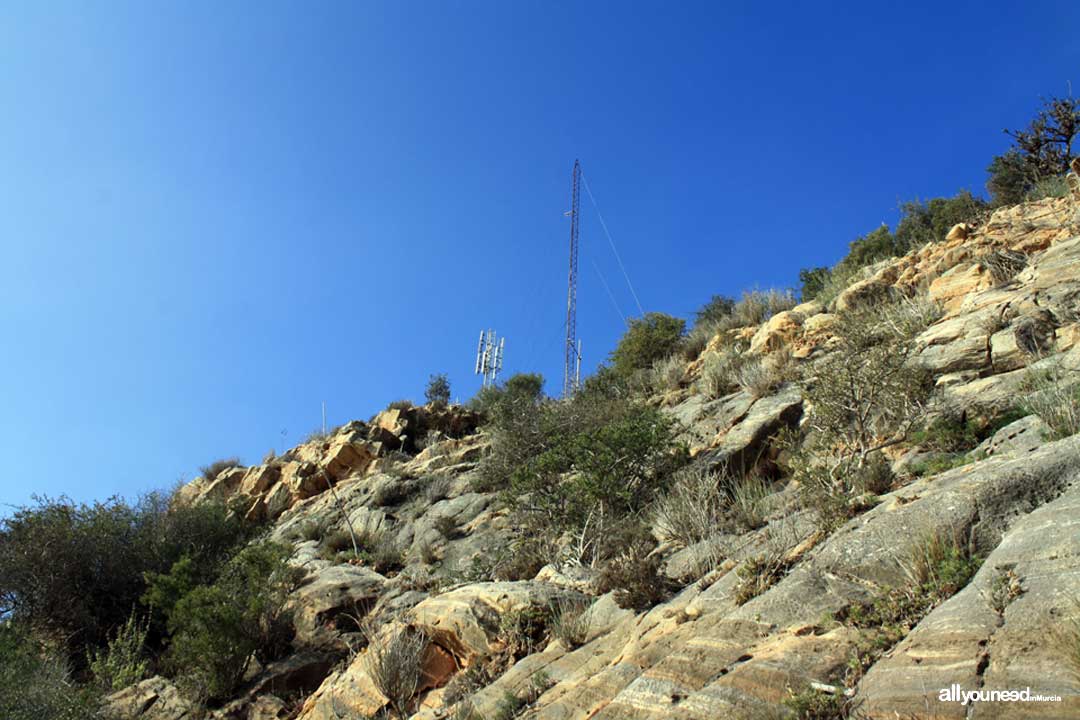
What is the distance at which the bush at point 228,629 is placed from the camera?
8.82m

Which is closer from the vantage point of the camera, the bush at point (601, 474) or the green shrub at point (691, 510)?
the green shrub at point (691, 510)

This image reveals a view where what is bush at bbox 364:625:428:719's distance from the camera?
698 centimetres

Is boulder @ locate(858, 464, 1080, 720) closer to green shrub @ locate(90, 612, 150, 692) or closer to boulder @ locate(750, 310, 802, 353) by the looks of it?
green shrub @ locate(90, 612, 150, 692)

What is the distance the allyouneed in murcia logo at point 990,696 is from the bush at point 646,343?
17.2m

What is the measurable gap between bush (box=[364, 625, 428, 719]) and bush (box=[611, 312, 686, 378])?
1417 cm

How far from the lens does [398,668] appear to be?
23.3 ft

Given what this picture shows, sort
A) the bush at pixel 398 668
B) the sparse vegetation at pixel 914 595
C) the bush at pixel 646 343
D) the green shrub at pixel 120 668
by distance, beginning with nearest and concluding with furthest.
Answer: the sparse vegetation at pixel 914 595
the bush at pixel 398 668
the green shrub at pixel 120 668
the bush at pixel 646 343

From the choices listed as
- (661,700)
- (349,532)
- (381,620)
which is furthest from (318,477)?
(661,700)

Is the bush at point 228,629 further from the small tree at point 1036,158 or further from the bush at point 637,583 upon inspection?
the small tree at point 1036,158

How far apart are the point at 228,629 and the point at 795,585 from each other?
7374mm

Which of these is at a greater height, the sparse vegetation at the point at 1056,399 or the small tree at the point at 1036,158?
the small tree at the point at 1036,158

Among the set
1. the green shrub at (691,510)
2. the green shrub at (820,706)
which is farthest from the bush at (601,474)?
the green shrub at (820,706)

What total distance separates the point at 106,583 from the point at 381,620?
789cm

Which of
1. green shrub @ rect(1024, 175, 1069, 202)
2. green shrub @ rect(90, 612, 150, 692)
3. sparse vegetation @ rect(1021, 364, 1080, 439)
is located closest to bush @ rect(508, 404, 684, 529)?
sparse vegetation @ rect(1021, 364, 1080, 439)
